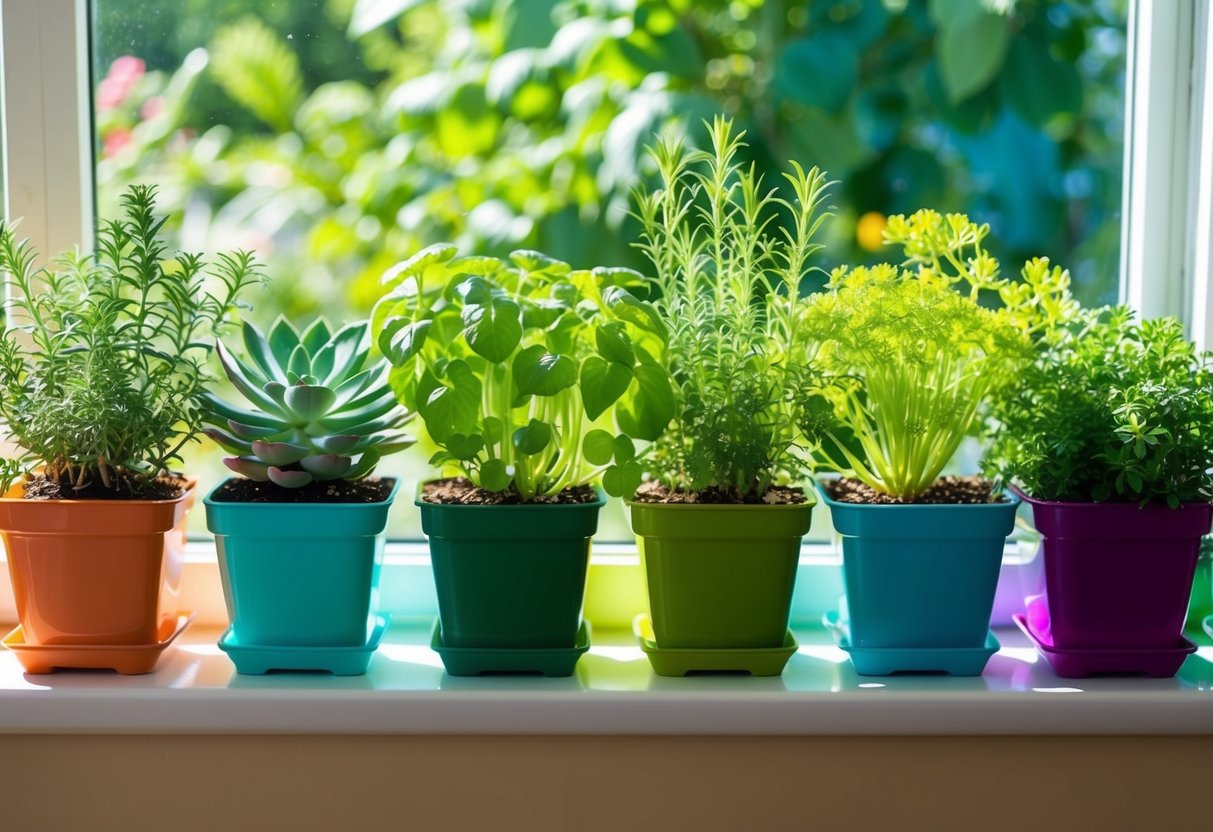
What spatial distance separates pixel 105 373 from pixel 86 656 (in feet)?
0.84

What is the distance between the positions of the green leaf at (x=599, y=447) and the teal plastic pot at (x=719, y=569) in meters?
0.05

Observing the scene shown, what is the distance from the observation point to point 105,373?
0.90 metres

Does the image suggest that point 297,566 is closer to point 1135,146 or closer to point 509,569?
point 509,569

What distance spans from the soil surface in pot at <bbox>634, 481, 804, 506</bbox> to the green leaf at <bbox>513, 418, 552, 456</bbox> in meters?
0.11

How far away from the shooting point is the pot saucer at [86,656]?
909mm

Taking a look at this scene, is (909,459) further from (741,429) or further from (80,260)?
(80,260)

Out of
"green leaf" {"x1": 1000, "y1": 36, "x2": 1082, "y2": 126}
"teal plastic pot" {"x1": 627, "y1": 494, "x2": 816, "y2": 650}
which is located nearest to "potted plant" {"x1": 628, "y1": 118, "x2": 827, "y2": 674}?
"teal plastic pot" {"x1": 627, "y1": 494, "x2": 816, "y2": 650}

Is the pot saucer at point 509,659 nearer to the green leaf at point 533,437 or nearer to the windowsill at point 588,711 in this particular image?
the windowsill at point 588,711

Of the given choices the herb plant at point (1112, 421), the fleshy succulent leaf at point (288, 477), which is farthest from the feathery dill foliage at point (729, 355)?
the fleshy succulent leaf at point (288, 477)

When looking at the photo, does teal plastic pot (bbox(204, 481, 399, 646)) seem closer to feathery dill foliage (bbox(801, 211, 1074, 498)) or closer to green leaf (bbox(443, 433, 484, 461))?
green leaf (bbox(443, 433, 484, 461))

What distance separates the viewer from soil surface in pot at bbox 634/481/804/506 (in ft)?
3.03

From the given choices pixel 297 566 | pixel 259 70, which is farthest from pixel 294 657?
pixel 259 70

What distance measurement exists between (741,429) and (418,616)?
1.51 feet

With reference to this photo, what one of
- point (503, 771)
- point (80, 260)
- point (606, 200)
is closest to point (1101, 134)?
point (606, 200)
